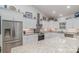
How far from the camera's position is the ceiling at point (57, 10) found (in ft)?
6.71

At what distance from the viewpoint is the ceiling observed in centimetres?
204

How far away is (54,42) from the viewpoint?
7.09 feet

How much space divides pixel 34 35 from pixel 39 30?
173 millimetres

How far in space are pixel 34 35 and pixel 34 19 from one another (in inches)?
15.4

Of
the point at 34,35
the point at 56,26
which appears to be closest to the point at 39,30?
the point at 34,35

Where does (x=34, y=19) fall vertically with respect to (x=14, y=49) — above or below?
above

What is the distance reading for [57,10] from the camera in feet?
6.97

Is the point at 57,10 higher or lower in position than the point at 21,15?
higher

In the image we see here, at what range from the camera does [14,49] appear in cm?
202

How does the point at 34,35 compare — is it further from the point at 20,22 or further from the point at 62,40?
the point at 62,40
